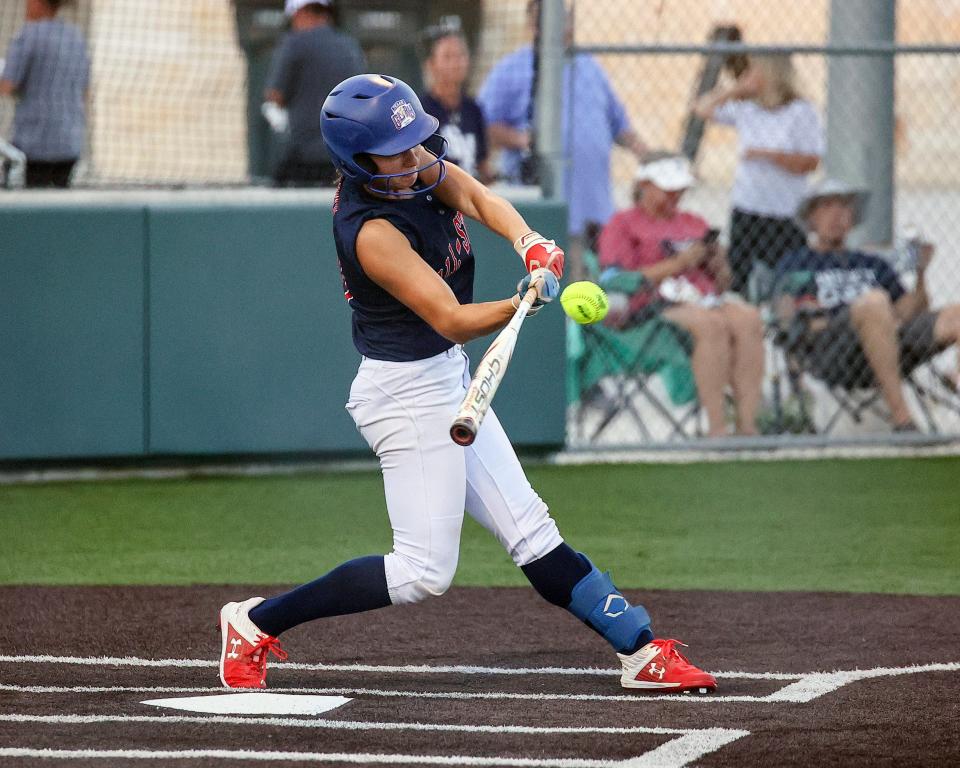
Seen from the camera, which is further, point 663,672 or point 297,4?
point 297,4

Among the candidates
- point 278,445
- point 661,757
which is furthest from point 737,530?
point 661,757

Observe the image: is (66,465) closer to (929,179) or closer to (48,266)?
(48,266)

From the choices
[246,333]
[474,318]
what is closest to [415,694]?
[474,318]

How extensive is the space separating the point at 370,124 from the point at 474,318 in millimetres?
585

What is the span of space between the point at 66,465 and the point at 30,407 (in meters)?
0.42

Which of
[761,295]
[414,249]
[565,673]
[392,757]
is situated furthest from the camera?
[761,295]

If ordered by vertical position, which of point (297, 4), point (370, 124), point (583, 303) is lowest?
point (583, 303)

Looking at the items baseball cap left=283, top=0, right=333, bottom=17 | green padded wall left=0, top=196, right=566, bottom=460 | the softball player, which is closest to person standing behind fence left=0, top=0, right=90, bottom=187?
green padded wall left=0, top=196, right=566, bottom=460

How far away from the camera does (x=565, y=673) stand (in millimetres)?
5016

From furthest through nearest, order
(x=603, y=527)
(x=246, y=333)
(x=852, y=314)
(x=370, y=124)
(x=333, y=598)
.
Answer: (x=852, y=314)
(x=246, y=333)
(x=603, y=527)
(x=333, y=598)
(x=370, y=124)

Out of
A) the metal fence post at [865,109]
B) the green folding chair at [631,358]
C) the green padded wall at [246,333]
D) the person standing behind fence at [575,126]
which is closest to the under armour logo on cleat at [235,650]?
the green padded wall at [246,333]

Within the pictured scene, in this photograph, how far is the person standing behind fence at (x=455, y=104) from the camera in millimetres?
9773

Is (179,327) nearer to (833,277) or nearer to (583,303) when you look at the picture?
(833,277)

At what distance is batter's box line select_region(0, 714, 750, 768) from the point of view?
3855 millimetres
